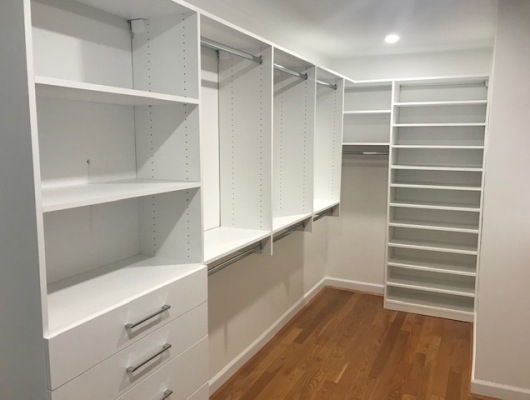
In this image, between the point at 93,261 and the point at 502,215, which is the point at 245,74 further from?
the point at 502,215

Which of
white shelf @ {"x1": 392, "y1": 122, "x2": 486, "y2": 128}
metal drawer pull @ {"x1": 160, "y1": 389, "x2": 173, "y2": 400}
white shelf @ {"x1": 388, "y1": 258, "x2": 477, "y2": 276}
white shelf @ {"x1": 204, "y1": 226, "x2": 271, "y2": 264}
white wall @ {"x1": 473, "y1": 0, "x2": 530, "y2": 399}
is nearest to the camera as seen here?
metal drawer pull @ {"x1": 160, "y1": 389, "x2": 173, "y2": 400}

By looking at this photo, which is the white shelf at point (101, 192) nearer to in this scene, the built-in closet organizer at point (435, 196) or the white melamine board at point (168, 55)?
the white melamine board at point (168, 55)

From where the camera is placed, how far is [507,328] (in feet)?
8.57

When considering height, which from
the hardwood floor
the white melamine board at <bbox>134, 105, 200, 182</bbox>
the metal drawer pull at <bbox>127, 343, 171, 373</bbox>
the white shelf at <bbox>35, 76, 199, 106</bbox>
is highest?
the white shelf at <bbox>35, 76, 199, 106</bbox>

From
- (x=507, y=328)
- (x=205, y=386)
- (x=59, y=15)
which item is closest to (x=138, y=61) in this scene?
(x=59, y=15)

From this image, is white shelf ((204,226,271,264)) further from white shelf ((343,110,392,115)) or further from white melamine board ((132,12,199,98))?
white shelf ((343,110,392,115))

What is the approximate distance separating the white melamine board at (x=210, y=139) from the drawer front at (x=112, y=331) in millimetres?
823

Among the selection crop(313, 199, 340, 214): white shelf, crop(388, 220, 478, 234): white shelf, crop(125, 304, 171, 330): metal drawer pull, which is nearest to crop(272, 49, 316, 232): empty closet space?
crop(313, 199, 340, 214): white shelf

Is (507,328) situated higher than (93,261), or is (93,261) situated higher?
(93,261)

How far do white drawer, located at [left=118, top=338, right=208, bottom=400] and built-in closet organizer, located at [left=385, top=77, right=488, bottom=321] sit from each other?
2.65 meters

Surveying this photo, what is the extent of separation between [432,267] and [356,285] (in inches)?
36.2

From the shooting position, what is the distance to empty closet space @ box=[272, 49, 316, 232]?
306 centimetres

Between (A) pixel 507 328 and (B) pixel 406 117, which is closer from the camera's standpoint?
(A) pixel 507 328

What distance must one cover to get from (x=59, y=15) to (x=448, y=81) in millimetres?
3381
